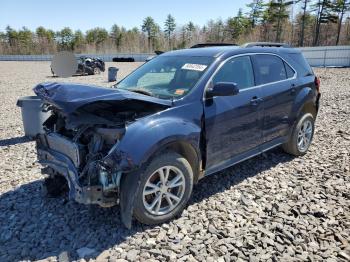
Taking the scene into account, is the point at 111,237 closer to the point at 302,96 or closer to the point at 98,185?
the point at 98,185

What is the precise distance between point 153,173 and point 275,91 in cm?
249

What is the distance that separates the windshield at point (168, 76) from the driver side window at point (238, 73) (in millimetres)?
209

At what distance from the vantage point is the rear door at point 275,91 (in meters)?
4.84

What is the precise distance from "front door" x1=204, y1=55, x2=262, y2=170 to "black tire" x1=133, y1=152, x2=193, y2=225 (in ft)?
1.41

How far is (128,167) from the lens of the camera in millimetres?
3193

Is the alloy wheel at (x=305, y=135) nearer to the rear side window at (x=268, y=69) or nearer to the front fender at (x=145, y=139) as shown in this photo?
the rear side window at (x=268, y=69)

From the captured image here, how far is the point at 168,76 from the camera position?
14.7 ft

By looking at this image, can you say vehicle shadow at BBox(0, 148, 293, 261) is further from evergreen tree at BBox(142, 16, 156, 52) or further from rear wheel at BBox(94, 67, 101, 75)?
evergreen tree at BBox(142, 16, 156, 52)

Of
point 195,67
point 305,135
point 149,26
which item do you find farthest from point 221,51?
point 149,26

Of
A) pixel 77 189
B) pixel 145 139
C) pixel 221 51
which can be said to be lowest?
pixel 77 189

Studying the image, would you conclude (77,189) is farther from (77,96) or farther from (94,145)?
(77,96)

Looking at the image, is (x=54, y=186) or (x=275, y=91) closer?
(x=54, y=186)

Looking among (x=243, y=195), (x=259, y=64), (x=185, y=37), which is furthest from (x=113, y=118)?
(x=185, y=37)

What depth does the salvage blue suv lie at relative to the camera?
3.33 m
